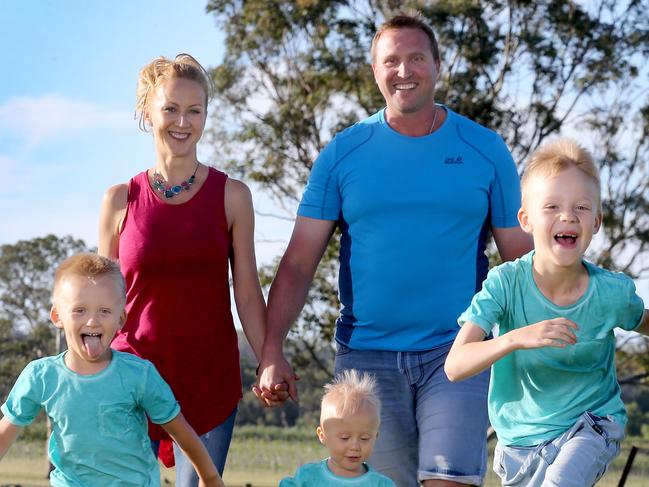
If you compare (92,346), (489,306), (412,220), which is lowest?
(92,346)

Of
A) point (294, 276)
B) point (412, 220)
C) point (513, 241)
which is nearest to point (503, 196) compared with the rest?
point (513, 241)

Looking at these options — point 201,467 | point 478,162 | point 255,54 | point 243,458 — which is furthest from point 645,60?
point 201,467

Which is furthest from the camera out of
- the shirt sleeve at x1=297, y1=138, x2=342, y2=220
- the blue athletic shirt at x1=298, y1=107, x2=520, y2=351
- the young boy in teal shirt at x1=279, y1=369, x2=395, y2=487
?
the shirt sleeve at x1=297, y1=138, x2=342, y2=220

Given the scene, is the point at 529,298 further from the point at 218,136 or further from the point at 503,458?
the point at 218,136

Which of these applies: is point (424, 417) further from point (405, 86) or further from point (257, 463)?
point (257, 463)

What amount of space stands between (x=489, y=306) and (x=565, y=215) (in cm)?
42

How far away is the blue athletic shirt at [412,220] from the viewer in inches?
195

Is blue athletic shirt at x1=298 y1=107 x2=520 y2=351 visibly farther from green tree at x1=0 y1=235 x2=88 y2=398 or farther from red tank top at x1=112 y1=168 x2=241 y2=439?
green tree at x1=0 y1=235 x2=88 y2=398

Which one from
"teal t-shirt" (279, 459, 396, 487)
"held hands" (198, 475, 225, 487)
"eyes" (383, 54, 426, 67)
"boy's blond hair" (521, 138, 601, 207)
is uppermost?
"eyes" (383, 54, 426, 67)

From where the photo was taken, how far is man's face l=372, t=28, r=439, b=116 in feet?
16.8

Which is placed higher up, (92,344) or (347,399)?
(92,344)

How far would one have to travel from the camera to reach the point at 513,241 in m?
5.12

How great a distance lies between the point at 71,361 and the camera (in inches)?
168

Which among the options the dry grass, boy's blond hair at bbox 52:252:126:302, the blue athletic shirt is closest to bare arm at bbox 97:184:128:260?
boy's blond hair at bbox 52:252:126:302
